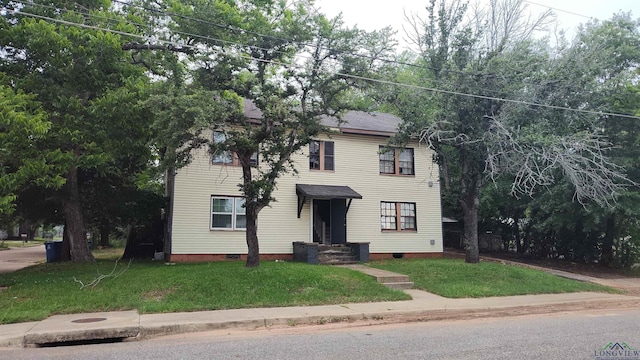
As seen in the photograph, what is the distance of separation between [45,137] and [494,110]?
14.1m

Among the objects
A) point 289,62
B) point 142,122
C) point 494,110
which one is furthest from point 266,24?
point 494,110

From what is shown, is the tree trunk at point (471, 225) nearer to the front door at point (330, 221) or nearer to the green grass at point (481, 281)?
the green grass at point (481, 281)

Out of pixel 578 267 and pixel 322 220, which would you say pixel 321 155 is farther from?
pixel 578 267

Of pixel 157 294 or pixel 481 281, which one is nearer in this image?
pixel 157 294

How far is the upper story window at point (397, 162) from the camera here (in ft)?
66.0

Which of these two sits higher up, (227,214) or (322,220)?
(227,214)

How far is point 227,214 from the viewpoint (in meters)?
17.3

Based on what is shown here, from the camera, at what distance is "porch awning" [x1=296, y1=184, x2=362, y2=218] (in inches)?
678

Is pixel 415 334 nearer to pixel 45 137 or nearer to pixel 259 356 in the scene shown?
pixel 259 356

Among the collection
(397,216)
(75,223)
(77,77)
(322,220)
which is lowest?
(75,223)

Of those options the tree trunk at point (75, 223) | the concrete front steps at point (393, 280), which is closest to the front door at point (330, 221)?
the concrete front steps at point (393, 280)

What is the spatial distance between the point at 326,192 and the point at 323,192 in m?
0.13

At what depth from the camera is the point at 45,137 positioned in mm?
11688

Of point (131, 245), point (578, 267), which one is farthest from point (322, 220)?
point (578, 267)
